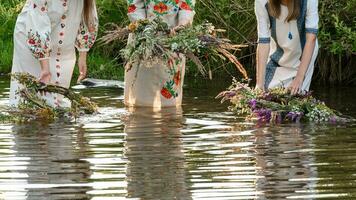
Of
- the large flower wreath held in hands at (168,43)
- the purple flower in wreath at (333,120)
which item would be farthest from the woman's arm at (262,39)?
the purple flower in wreath at (333,120)

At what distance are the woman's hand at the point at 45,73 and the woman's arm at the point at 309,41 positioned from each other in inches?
85.7

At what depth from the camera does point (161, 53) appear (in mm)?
11219

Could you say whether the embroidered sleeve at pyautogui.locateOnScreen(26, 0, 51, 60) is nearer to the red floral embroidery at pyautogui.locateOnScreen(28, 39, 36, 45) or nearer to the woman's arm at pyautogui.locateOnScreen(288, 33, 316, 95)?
the red floral embroidery at pyautogui.locateOnScreen(28, 39, 36, 45)

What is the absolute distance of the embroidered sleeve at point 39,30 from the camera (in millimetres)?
10578

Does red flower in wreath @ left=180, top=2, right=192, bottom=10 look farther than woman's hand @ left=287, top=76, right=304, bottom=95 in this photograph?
Yes

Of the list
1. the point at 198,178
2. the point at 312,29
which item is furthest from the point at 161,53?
the point at 198,178

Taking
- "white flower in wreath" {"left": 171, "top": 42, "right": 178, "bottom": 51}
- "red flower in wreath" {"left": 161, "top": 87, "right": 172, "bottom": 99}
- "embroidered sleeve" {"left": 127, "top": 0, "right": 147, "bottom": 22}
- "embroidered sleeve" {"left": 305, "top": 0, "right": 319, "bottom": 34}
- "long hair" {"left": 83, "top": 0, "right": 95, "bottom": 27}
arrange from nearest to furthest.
A: "embroidered sleeve" {"left": 305, "top": 0, "right": 319, "bottom": 34}, "long hair" {"left": 83, "top": 0, "right": 95, "bottom": 27}, "white flower in wreath" {"left": 171, "top": 42, "right": 178, "bottom": 51}, "embroidered sleeve" {"left": 127, "top": 0, "right": 147, "bottom": 22}, "red flower in wreath" {"left": 161, "top": 87, "right": 172, "bottom": 99}

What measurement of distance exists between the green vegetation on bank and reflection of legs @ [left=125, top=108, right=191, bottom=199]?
1.67 m

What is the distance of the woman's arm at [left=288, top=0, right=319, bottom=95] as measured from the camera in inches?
416

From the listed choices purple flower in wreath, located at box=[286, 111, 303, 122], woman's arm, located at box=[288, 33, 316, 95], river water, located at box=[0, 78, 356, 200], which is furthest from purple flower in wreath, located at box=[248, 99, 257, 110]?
woman's arm, located at box=[288, 33, 316, 95]

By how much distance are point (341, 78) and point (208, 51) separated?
377cm

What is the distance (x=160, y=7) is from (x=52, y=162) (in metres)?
4.04

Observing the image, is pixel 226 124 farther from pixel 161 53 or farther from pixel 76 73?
pixel 76 73

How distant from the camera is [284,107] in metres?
10.5
